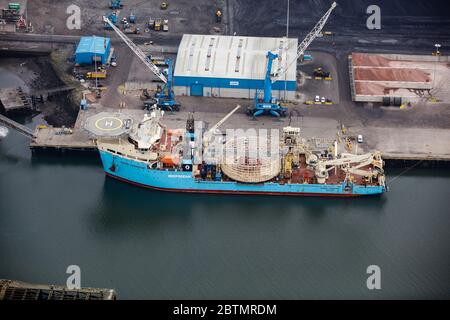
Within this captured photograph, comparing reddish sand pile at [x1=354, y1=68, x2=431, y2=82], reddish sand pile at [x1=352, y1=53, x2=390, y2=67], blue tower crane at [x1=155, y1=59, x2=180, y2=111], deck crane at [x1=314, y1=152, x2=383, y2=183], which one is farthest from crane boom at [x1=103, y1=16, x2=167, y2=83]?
reddish sand pile at [x1=352, y1=53, x2=390, y2=67]

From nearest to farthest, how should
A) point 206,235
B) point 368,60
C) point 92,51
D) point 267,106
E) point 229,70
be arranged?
point 206,235
point 267,106
point 229,70
point 92,51
point 368,60

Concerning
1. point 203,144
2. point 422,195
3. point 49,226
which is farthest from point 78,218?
point 422,195

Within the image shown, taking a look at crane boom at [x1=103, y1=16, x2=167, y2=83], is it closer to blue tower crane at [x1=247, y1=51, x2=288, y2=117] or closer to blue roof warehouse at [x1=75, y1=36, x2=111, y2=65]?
blue roof warehouse at [x1=75, y1=36, x2=111, y2=65]

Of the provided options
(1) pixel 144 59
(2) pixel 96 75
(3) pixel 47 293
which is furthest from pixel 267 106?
(3) pixel 47 293

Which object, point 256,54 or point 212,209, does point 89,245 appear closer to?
point 212,209

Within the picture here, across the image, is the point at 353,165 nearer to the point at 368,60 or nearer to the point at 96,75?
the point at 368,60

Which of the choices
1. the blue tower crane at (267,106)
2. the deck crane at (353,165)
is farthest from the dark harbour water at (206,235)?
the blue tower crane at (267,106)

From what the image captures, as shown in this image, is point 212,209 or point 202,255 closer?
point 202,255
